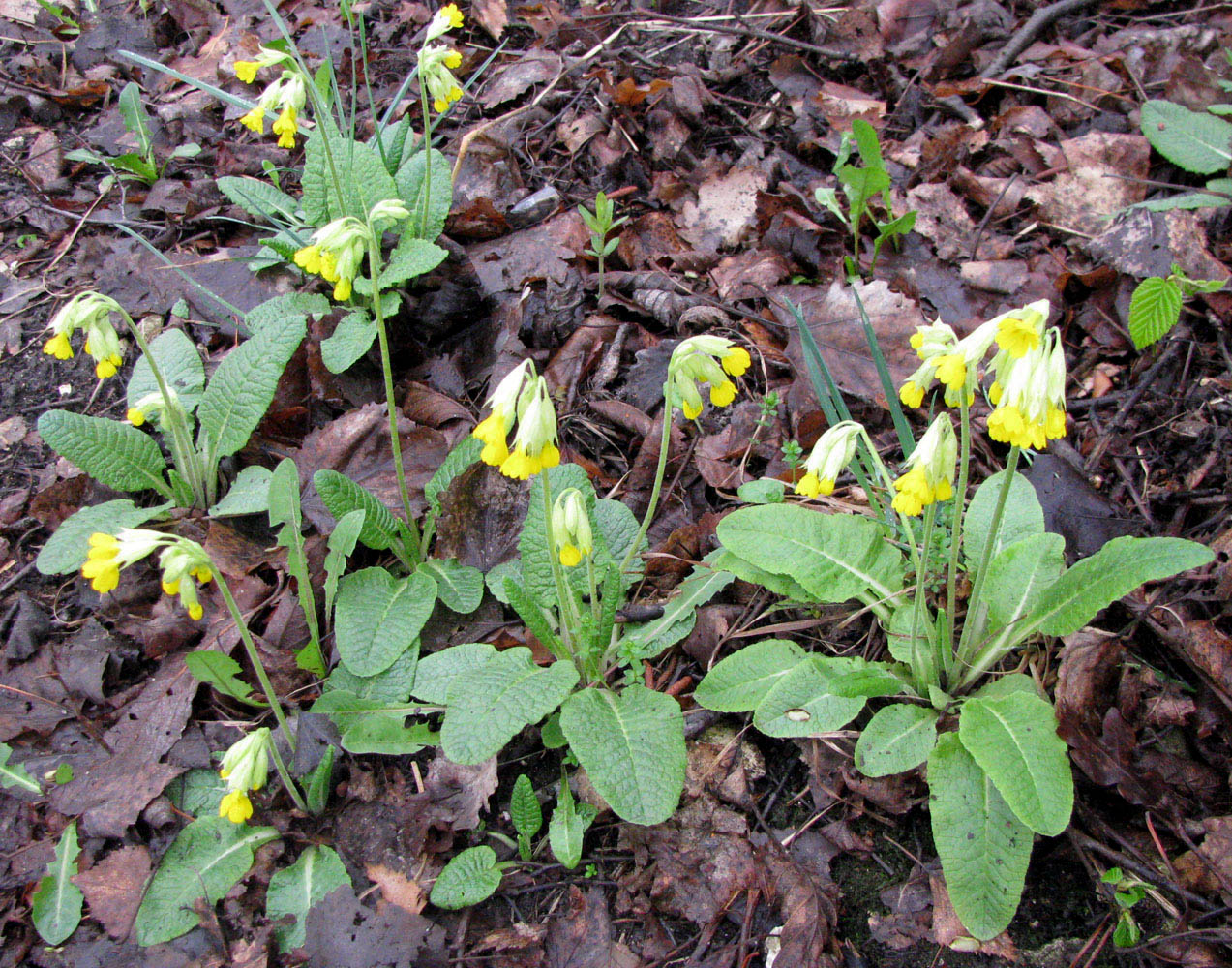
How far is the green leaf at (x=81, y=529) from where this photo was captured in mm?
3006

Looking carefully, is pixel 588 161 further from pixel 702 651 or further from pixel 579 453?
pixel 702 651

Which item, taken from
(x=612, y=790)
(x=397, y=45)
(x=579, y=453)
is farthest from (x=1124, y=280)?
(x=397, y=45)

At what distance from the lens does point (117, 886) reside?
7.98 ft

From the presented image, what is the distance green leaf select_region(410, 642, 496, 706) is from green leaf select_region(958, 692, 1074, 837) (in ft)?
4.78

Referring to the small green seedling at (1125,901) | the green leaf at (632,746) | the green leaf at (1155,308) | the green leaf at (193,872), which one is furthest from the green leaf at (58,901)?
the green leaf at (1155,308)

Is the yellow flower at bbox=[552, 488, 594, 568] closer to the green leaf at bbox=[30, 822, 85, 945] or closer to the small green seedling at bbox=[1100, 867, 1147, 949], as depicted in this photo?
the small green seedling at bbox=[1100, 867, 1147, 949]

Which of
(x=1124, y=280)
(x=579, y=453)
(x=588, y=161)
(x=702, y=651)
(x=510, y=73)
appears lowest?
(x=702, y=651)

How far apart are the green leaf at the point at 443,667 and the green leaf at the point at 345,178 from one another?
2.18 m

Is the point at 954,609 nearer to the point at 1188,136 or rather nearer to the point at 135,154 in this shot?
the point at 1188,136

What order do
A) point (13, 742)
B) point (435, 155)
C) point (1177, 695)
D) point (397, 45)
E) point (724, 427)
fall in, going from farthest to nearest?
point (397, 45) < point (435, 155) < point (724, 427) < point (13, 742) < point (1177, 695)

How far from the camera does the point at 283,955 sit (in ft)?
7.50

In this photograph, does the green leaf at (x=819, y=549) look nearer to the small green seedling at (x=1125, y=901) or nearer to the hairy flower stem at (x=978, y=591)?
the hairy flower stem at (x=978, y=591)

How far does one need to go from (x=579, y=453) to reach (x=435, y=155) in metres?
1.75

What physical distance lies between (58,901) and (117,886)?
0.50ft
